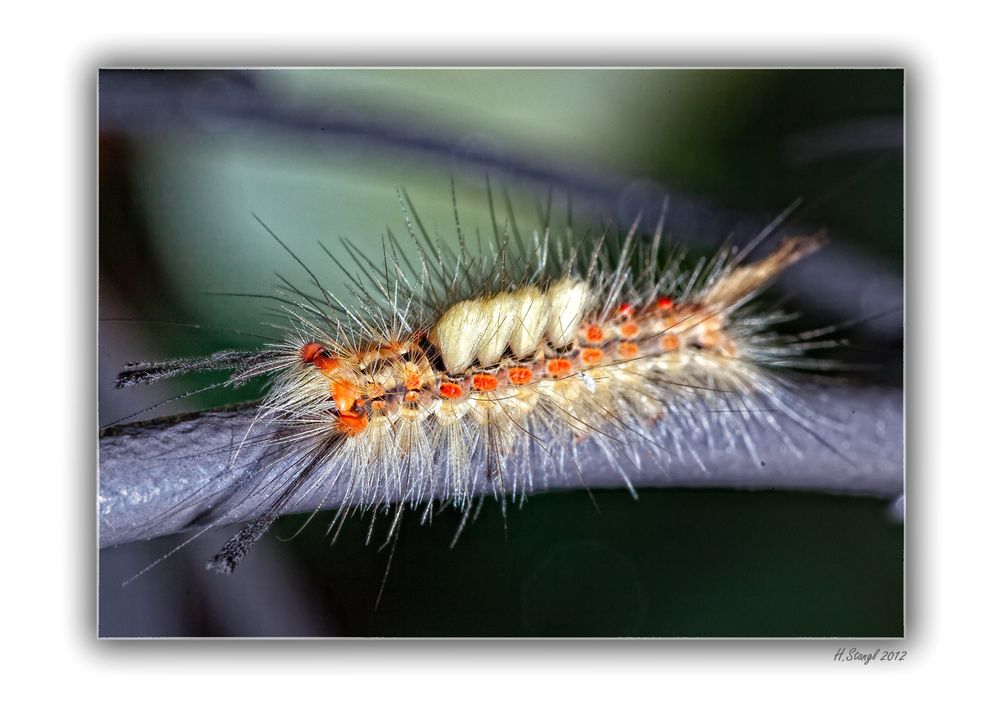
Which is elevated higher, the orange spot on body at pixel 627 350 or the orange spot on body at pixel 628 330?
the orange spot on body at pixel 628 330

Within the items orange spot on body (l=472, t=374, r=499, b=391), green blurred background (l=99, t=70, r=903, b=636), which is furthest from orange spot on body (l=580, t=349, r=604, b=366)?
green blurred background (l=99, t=70, r=903, b=636)

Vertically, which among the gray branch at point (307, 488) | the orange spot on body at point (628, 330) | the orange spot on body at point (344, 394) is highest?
the orange spot on body at point (628, 330)

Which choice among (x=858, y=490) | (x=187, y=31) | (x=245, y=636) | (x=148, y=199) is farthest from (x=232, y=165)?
(x=858, y=490)

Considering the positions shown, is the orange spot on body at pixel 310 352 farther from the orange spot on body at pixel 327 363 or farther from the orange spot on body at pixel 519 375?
the orange spot on body at pixel 519 375

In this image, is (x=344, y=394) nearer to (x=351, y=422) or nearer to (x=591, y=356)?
(x=351, y=422)

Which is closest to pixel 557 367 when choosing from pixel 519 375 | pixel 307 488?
pixel 519 375

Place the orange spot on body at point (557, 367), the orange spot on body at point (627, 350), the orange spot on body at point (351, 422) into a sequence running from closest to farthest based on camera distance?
the orange spot on body at point (351, 422), the orange spot on body at point (557, 367), the orange spot on body at point (627, 350)

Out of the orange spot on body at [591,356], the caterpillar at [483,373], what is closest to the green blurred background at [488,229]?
the caterpillar at [483,373]

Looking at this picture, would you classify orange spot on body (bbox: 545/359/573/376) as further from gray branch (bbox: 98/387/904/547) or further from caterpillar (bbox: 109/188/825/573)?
gray branch (bbox: 98/387/904/547)

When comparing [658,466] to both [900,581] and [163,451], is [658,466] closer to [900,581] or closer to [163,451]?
[900,581]
